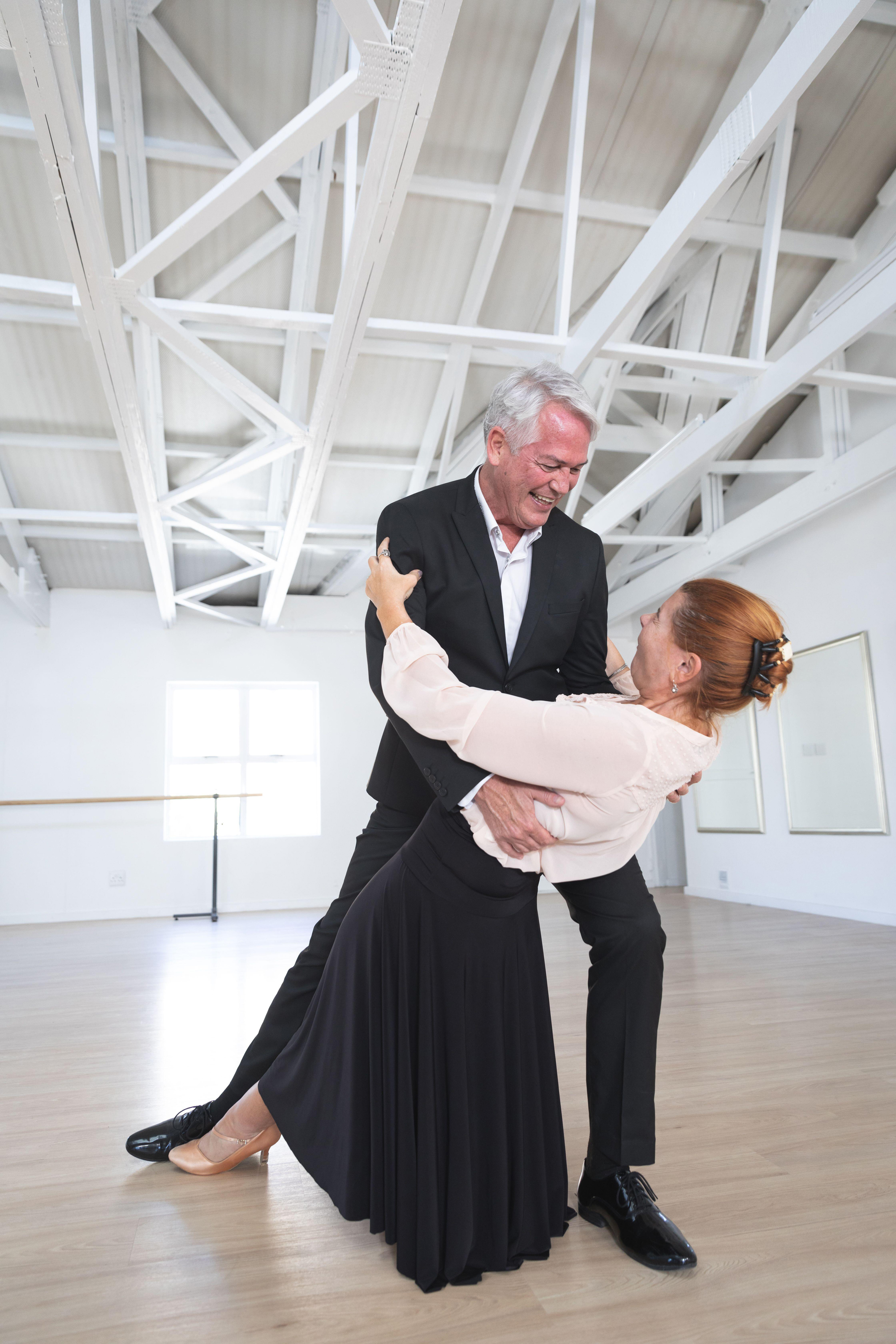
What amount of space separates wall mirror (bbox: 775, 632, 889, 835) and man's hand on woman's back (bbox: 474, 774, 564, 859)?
579 cm

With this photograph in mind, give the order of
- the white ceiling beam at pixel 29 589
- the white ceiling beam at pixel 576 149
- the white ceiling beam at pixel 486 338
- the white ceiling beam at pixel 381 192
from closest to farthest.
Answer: the white ceiling beam at pixel 381 192
the white ceiling beam at pixel 576 149
the white ceiling beam at pixel 486 338
the white ceiling beam at pixel 29 589

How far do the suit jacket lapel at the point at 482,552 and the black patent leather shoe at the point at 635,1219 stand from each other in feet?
3.20

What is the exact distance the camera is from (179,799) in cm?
915

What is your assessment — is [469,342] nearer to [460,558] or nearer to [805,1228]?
[460,558]

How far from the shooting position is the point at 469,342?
4.84m

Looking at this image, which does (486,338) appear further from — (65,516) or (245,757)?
(245,757)

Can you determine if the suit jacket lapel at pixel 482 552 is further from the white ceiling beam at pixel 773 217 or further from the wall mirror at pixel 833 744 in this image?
the wall mirror at pixel 833 744

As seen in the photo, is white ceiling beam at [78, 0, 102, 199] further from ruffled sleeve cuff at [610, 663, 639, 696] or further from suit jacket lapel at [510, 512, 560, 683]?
ruffled sleeve cuff at [610, 663, 639, 696]

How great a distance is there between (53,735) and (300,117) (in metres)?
7.17

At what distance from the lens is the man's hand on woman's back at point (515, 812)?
132 centimetres

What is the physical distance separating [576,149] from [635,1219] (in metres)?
4.72

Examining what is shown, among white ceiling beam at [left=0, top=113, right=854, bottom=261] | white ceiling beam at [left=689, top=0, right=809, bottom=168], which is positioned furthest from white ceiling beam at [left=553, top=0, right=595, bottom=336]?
white ceiling beam at [left=689, top=0, right=809, bottom=168]

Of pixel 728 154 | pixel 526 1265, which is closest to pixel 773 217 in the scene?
pixel 728 154

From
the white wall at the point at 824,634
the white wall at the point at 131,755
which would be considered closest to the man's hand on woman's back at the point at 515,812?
the white wall at the point at 824,634
